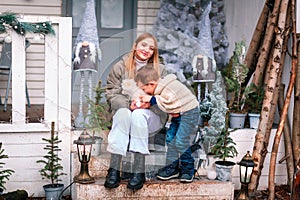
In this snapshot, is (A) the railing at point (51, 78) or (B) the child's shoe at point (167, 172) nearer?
(B) the child's shoe at point (167, 172)

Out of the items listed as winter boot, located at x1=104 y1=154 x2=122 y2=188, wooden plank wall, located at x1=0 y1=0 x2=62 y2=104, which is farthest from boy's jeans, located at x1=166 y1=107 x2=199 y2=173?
wooden plank wall, located at x1=0 y1=0 x2=62 y2=104

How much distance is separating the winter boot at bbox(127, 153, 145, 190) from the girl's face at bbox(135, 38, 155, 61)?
75cm

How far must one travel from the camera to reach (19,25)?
3803 millimetres

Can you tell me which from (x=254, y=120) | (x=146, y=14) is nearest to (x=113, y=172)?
(x=254, y=120)

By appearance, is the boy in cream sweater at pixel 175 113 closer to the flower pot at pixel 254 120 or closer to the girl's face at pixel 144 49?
the girl's face at pixel 144 49

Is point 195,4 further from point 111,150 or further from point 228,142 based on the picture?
point 111,150

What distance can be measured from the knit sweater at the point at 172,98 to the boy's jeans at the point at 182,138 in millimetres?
59

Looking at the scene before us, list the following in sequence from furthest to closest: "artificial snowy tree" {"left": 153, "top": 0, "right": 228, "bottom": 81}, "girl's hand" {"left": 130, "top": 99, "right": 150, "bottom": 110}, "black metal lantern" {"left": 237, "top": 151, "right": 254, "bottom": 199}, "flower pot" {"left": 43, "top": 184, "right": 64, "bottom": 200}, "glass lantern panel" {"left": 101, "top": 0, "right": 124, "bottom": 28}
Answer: "glass lantern panel" {"left": 101, "top": 0, "right": 124, "bottom": 28} < "artificial snowy tree" {"left": 153, "top": 0, "right": 228, "bottom": 81} < "flower pot" {"left": 43, "top": 184, "right": 64, "bottom": 200} < "girl's hand" {"left": 130, "top": 99, "right": 150, "bottom": 110} < "black metal lantern" {"left": 237, "top": 151, "right": 254, "bottom": 199}

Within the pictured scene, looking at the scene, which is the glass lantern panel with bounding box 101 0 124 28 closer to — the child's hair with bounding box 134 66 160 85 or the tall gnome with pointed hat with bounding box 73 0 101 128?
the tall gnome with pointed hat with bounding box 73 0 101 128

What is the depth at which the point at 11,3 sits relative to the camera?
5.64 m

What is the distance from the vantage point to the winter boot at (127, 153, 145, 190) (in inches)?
140

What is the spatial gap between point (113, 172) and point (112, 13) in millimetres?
3026

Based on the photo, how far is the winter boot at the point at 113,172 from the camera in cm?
359

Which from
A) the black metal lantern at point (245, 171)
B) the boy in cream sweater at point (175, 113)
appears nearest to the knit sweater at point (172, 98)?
the boy in cream sweater at point (175, 113)
